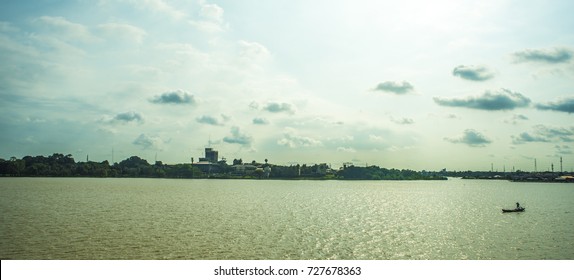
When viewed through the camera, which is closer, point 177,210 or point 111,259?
point 111,259

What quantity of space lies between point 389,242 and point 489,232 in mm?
20665

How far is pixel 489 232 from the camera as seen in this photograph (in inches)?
2680

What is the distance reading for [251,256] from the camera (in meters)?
47.5

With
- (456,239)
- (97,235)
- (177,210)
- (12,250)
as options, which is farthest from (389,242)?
(177,210)

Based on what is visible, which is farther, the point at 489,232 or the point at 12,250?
the point at 489,232
